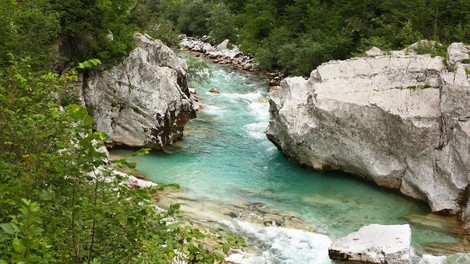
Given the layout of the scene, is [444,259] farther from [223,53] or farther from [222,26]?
[222,26]

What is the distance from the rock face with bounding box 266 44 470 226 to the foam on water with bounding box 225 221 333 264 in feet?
14.1

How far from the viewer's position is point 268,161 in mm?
17188

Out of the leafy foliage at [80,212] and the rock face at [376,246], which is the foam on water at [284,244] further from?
the leafy foliage at [80,212]

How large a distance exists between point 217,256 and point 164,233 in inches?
27.3

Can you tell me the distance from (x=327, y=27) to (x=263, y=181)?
2037 centimetres

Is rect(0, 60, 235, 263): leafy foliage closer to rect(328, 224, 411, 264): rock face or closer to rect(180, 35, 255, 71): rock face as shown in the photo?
rect(328, 224, 411, 264): rock face

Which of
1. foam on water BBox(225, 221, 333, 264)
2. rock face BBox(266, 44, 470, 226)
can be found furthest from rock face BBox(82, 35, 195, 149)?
foam on water BBox(225, 221, 333, 264)

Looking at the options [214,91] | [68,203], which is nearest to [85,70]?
[214,91]

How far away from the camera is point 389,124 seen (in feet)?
47.8

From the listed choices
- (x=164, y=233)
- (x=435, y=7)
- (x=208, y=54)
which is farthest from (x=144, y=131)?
(x=208, y=54)

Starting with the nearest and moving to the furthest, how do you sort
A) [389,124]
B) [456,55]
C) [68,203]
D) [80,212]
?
[80,212] → [68,203] → [389,124] → [456,55]

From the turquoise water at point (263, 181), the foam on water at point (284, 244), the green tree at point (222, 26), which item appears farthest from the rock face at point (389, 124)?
the green tree at point (222, 26)

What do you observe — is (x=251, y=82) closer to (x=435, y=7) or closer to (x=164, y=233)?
(x=435, y=7)

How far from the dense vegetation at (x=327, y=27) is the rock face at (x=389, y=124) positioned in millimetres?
6769
